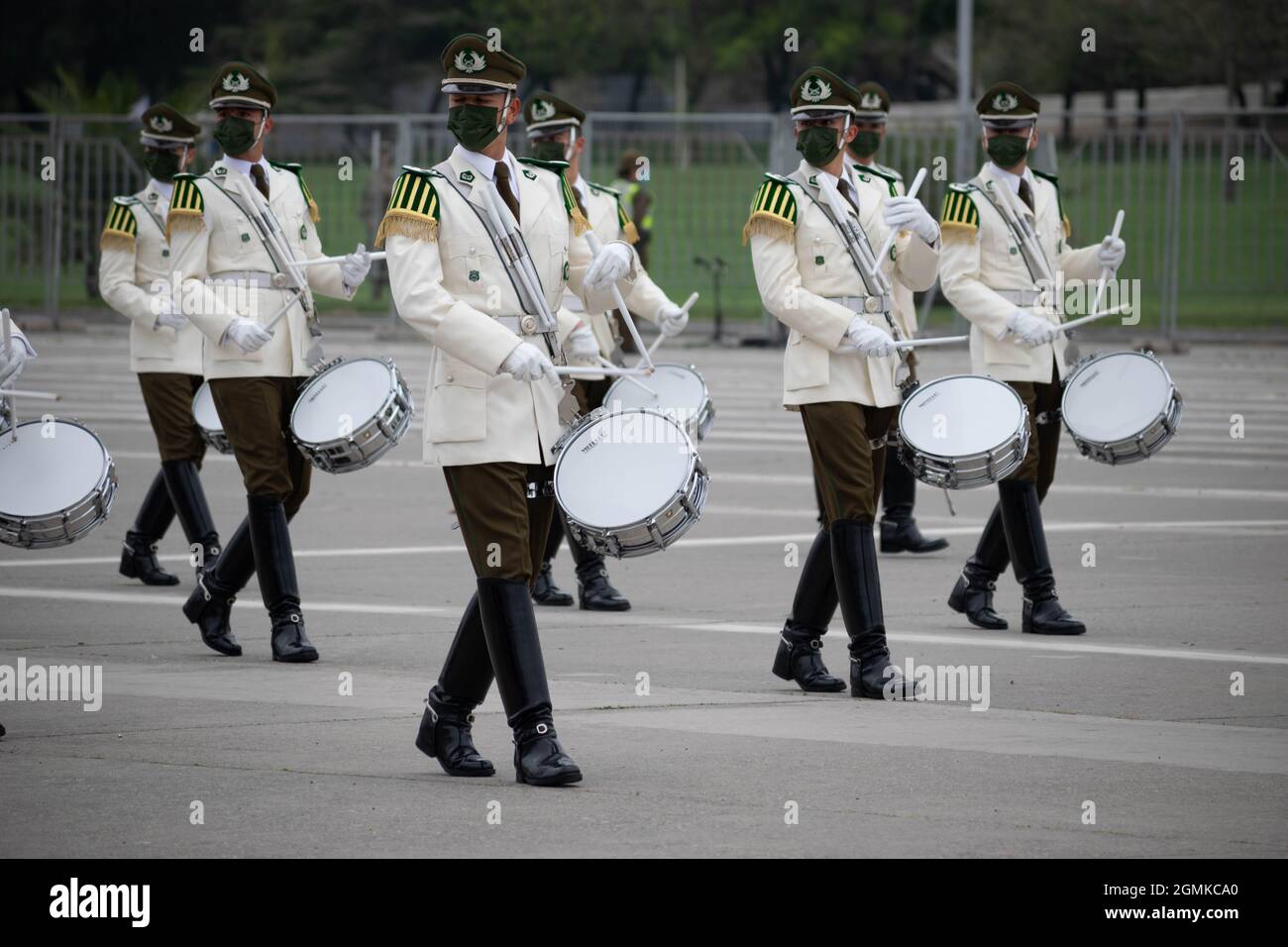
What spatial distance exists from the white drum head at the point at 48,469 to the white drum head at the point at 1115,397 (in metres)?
4.25

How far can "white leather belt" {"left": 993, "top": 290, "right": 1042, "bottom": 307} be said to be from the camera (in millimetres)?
10218

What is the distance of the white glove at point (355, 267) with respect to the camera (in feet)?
31.1

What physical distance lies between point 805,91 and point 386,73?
63219mm

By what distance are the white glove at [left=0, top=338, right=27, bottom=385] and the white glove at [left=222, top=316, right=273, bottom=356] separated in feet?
3.46

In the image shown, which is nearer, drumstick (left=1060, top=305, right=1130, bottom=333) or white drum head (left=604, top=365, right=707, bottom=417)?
drumstick (left=1060, top=305, right=1130, bottom=333)

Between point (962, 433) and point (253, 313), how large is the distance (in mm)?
3049

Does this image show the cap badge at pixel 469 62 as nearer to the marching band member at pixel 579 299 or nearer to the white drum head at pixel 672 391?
the marching band member at pixel 579 299

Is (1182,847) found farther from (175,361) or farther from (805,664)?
(175,361)

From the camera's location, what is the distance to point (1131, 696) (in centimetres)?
852

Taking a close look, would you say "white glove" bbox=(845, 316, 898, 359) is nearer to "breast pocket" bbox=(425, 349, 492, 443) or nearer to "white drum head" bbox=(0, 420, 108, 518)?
"breast pocket" bbox=(425, 349, 492, 443)

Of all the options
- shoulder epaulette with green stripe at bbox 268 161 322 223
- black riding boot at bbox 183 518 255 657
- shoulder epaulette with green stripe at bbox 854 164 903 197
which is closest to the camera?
shoulder epaulette with green stripe at bbox 854 164 903 197

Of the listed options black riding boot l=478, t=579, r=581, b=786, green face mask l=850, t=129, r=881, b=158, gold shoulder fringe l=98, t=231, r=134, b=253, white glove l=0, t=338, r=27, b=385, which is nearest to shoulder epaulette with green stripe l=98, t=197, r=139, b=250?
gold shoulder fringe l=98, t=231, r=134, b=253

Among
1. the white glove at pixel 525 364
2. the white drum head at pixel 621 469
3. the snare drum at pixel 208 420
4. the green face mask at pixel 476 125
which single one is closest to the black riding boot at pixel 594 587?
the snare drum at pixel 208 420

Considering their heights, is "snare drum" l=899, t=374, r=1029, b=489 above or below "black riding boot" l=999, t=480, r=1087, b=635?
above
